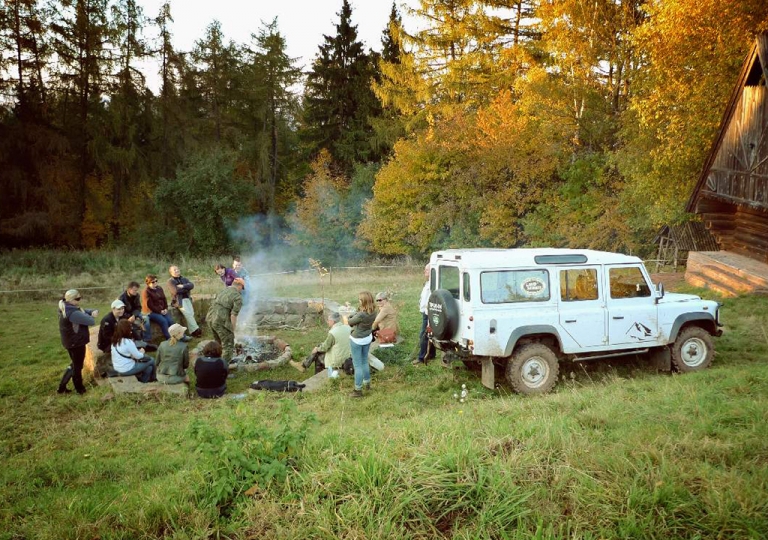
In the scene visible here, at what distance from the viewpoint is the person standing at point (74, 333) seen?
845 cm

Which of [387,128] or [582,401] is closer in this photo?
[582,401]

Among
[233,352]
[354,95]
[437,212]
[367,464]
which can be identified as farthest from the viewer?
[354,95]

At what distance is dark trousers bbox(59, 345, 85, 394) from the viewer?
28.0 ft

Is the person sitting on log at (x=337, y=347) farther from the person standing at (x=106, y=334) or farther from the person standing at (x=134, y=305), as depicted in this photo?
the person standing at (x=134, y=305)

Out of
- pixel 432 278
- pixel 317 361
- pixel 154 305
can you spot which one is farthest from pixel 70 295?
pixel 432 278

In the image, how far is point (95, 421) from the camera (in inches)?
272

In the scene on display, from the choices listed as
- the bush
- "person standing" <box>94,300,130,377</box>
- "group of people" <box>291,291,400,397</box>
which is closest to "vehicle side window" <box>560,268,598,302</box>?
"group of people" <box>291,291,400,397</box>

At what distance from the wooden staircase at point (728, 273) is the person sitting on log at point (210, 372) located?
44.3 feet

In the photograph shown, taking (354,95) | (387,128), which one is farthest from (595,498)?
(354,95)

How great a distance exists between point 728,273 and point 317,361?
41.3ft

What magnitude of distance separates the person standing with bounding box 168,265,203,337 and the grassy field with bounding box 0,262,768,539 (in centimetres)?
622

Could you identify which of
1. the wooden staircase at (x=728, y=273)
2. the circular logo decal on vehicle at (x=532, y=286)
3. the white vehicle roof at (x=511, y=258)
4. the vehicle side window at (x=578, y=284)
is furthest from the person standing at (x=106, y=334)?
the wooden staircase at (x=728, y=273)

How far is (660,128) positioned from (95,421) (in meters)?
17.4

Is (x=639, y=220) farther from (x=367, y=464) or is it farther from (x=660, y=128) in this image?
(x=367, y=464)
